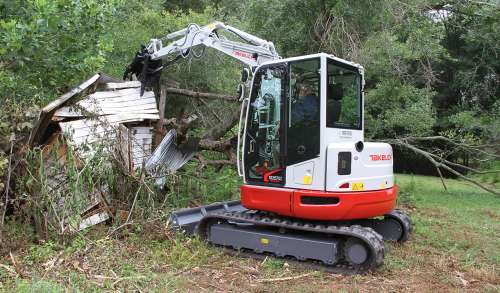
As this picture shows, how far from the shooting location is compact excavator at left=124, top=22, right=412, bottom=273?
6191 millimetres

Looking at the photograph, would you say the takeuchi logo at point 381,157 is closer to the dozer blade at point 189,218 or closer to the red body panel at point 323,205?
the red body panel at point 323,205

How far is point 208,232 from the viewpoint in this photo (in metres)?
7.18

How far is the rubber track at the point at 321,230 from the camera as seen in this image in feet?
19.5

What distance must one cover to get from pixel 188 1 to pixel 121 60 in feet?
31.0

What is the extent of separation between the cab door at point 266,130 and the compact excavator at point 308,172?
0.01m

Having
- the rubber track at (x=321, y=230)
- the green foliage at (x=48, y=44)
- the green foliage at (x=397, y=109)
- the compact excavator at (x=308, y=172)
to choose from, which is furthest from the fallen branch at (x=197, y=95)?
the green foliage at (x=397, y=109)

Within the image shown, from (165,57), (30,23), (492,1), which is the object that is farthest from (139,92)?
(492,1)

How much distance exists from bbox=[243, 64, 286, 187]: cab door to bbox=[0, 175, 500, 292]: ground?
1.08m

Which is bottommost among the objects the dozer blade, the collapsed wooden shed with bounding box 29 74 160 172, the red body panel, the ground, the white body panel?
the ground

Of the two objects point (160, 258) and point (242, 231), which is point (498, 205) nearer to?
point (242, 231)

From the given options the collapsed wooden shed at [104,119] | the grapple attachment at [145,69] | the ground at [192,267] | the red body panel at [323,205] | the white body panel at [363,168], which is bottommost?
the ground at [192,267]

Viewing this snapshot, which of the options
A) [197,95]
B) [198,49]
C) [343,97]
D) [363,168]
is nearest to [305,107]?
[343,97]

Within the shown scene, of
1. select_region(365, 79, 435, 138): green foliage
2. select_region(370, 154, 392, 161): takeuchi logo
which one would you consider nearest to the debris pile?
select_region(370, 154, 392, 161): takeuchi logo

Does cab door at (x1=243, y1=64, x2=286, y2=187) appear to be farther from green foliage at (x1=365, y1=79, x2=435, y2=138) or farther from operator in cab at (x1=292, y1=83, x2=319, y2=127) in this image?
green foliage at (x1=365, y1=79, x2=435, y2=138)
